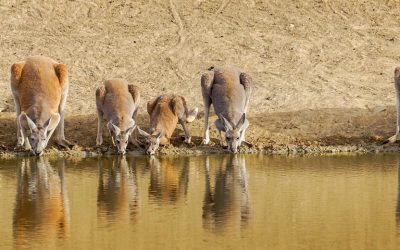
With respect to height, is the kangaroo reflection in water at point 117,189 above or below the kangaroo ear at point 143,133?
below

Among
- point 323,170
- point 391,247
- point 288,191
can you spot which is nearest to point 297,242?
point 391,247

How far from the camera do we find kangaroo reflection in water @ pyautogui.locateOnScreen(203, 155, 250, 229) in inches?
551

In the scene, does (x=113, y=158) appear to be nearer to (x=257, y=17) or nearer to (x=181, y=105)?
(x=181, y=105)

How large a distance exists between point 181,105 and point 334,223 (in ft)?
25.6

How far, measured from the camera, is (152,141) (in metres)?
20.1

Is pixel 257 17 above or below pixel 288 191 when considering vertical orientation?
above

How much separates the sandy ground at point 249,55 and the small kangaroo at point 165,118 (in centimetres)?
26

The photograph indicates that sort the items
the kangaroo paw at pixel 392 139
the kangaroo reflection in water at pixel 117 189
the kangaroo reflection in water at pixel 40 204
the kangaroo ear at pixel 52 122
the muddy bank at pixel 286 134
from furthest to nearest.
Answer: the kangaroo paw at pixel 392 139, the muddy bank at pixel 286 134, the kangaroo ear at pixel 52 122, the kangaroo reflection in water at pixel 117 189, the kangaroo reflection in water at pixel 40 204

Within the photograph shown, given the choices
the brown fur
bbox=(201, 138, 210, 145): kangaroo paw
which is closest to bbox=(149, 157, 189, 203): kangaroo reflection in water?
bbox=(201, 138, 210, 145): kangaroo paw

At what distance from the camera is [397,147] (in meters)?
20.5

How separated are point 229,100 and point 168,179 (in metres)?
3.79

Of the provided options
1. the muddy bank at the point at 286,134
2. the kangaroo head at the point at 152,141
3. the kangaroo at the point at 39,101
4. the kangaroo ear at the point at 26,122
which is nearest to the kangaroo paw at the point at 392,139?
the muddy bank at the point at 286,134

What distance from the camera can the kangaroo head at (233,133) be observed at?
65.1 ft

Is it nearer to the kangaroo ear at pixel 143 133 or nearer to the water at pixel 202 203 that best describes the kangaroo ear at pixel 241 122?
the water at pixel 202 203
